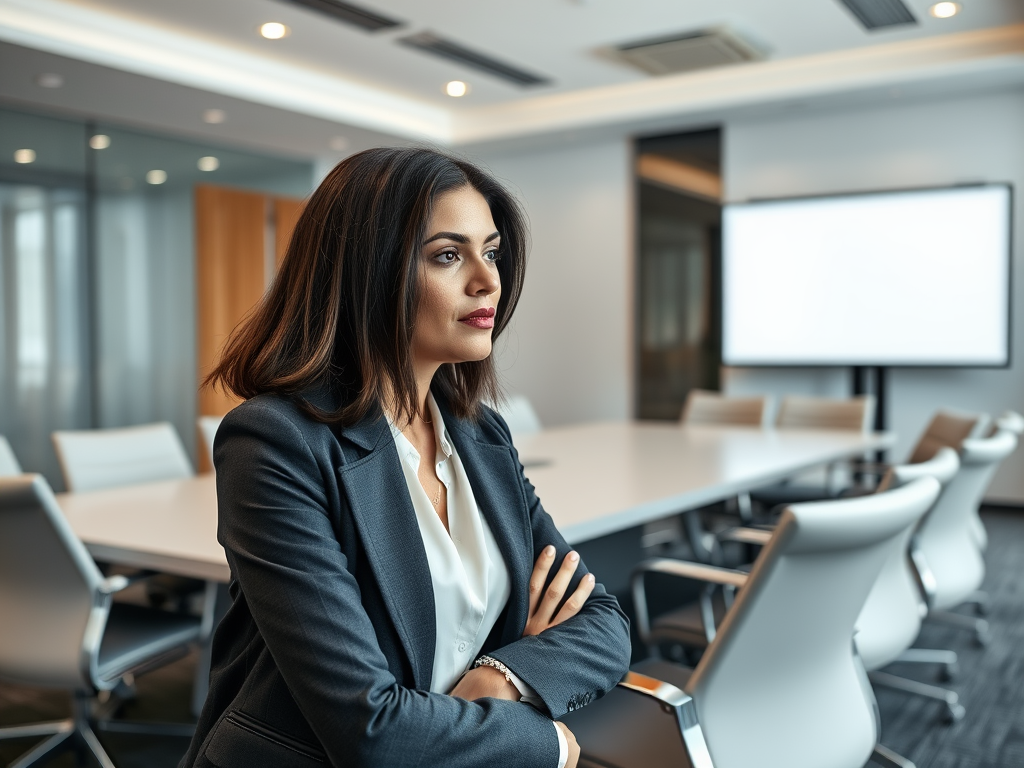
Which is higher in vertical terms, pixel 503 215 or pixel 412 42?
pixel 412 42

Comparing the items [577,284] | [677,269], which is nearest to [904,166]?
[677,269]

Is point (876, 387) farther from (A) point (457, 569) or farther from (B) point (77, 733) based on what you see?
(A) point (457, 569)

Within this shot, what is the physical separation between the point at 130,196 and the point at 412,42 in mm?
2550

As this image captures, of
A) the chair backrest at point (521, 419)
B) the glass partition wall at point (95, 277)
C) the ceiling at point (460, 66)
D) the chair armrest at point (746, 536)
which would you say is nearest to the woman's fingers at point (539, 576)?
the chair armrest at point (746, 536)

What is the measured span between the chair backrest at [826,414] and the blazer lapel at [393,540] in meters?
4.52

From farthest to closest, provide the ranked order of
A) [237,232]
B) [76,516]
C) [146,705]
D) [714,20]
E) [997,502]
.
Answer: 1. [237,232]
2. [997,502]
3. [714,20]
4. [146,705]
5. [76,516]

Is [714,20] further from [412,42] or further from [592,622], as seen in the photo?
[592,622]

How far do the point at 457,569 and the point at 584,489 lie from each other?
1.84m

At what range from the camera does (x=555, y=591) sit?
146 cm

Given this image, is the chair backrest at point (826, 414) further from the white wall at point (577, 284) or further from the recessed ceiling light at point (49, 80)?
the recessed ceiling light at point (49, 80)


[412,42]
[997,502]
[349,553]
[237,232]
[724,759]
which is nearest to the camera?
[349,553]

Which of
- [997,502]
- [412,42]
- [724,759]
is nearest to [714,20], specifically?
[412,42]

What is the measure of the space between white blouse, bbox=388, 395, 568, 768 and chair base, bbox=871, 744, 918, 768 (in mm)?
1739

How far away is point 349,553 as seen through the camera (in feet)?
3.85
